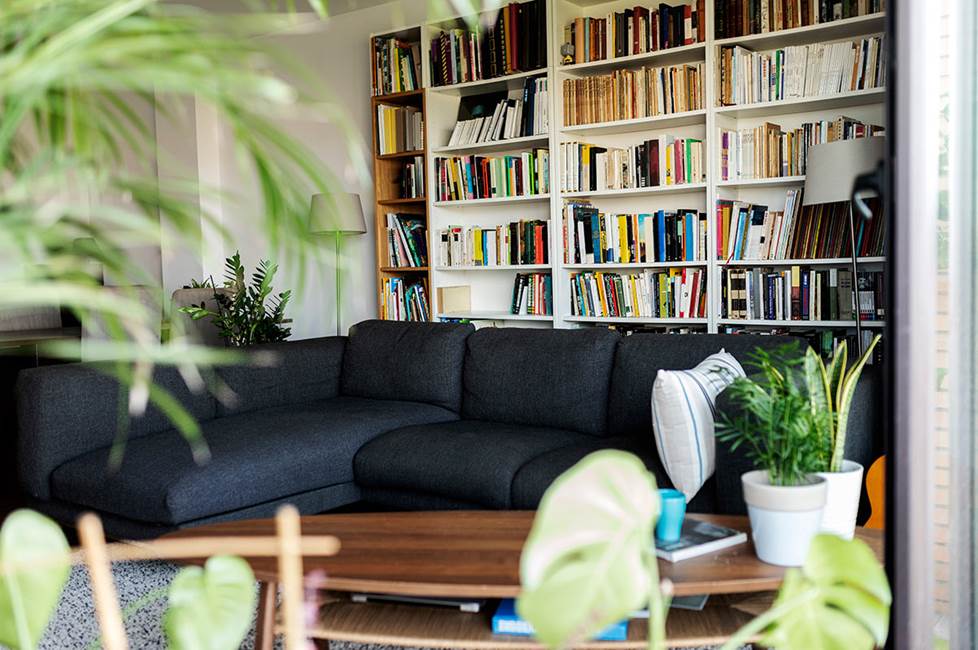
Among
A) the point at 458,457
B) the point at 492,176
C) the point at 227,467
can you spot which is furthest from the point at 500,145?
the point at 227,467

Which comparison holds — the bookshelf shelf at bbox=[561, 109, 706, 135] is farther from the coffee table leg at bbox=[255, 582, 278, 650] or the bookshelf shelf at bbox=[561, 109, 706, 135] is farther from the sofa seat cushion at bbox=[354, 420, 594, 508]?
the coffee table leg at bbox=[255, 582, 278, 650]

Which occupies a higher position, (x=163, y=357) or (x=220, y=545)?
(x=163, y=357)

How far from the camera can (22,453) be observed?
3176 millimetres

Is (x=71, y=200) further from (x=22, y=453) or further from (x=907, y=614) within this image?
(x=22, y=453)

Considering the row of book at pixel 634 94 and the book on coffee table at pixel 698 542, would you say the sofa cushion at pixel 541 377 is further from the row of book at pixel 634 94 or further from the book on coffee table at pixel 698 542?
the row of book at pixel 634 94

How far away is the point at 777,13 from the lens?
4039 millimetres

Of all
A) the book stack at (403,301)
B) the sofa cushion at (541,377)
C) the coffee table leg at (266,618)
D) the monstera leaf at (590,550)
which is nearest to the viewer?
the monstera leaf at (590,550)

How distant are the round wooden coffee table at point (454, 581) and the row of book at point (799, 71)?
2538mm

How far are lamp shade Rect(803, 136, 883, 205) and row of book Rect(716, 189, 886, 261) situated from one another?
0.34 metres

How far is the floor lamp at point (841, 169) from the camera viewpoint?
352 centimetres

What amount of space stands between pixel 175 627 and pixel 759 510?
1256mm

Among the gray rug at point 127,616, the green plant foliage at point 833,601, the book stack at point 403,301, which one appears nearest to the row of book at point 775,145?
the book stack at point 403,301

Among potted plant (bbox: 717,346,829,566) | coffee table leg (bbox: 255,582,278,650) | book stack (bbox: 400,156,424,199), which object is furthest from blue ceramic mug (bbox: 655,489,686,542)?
book stack (bbox: 400,156,424,199)

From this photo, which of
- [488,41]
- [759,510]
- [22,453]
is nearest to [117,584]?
[22,453]
